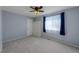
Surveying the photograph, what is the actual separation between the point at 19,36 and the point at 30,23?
211 centimetres

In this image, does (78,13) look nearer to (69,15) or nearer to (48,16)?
(69,15)

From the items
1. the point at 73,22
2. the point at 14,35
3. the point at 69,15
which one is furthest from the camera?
the point at 14,35

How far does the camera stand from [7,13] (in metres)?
4.90

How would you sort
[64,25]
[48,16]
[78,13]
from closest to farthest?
[78,13] < [64,25] < [48,16]

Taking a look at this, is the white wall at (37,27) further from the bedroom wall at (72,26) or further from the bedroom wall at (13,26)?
the bedroom wall at (72,26)

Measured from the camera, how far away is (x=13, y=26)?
548 cm

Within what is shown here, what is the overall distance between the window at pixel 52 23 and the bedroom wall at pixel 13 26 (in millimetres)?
2148

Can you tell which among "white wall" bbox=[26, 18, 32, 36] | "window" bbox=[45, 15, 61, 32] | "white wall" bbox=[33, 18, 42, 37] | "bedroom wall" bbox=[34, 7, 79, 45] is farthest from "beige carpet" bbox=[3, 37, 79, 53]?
"white wall" bbox=[26, 18, 32, 36]

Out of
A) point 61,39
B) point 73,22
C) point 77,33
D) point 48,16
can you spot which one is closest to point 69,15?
point 73,22

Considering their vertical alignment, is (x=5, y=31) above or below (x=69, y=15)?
below

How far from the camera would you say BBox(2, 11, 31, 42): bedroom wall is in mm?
4783

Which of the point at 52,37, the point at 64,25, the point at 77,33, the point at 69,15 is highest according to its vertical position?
the point at 69,15

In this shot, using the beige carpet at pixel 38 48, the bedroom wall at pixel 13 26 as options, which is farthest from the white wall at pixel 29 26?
the beige carpet at pixel 38 48

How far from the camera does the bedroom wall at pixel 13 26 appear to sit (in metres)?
4.78
